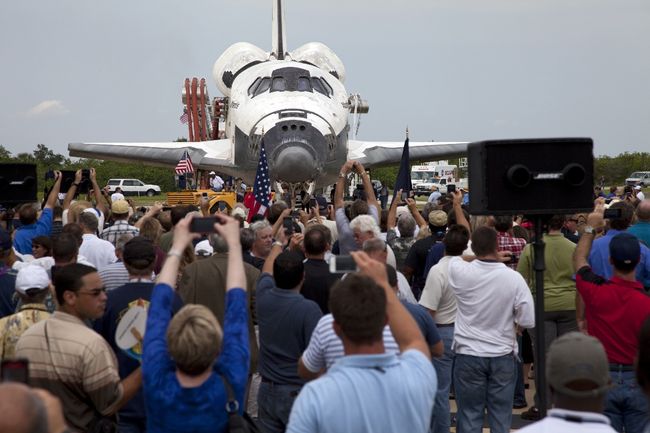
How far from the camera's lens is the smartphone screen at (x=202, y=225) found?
3.34 metres

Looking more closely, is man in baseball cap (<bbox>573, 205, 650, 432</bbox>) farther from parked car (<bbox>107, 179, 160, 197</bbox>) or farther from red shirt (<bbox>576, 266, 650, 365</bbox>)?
parked car (<bbox>107, 179, 160, 197</bbox>)

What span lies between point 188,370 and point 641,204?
5251 mm

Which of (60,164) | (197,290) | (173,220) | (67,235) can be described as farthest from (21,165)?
(60,164)

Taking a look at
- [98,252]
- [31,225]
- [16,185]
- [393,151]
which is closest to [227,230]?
[98,252]

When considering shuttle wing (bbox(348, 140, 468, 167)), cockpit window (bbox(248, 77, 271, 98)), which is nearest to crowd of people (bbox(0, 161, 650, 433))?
cockpit window (bbox(248, 77, 271, 98))

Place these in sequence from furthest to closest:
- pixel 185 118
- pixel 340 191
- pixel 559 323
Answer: pixel 185 118 → pixel 340 191 → pixel 559 323

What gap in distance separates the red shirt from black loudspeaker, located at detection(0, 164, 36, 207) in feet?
15.2

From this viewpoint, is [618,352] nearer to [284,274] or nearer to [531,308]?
[531,308]

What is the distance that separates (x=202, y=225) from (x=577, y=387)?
4.88 feet

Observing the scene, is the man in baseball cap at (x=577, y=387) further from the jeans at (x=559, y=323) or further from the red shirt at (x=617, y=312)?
the jeans at (x=559, y=323)

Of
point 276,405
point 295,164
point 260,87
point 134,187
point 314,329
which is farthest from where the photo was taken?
point 134,187

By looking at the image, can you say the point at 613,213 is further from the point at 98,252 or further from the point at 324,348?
the point at 98,252

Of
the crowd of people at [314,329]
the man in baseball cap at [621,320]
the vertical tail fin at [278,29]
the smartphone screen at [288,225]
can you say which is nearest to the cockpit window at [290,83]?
the vertical tail fin at [278,29]

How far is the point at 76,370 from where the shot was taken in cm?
350
